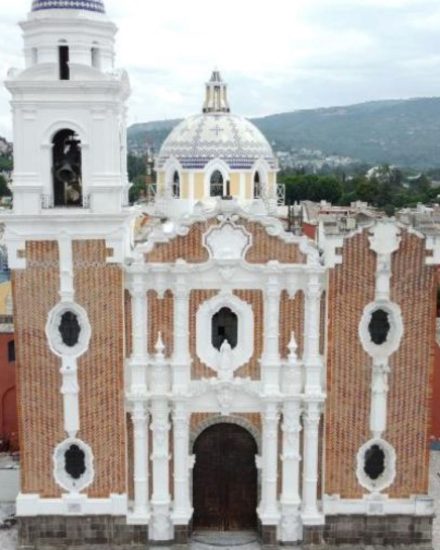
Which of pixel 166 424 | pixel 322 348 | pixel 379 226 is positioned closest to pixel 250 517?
pixel 166 424

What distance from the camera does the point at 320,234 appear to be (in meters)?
20.2

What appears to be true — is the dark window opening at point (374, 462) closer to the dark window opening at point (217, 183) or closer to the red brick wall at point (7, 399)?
the dark window opening at point (217, 183)

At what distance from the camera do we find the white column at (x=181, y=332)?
19.5 m

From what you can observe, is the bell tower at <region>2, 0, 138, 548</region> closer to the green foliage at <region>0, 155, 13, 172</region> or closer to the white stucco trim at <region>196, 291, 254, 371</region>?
the white stucco trim at <region>196, 291, 254, 371</region>

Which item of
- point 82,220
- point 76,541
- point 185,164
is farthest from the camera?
point 185,164

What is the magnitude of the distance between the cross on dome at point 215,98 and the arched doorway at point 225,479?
46.4 feet

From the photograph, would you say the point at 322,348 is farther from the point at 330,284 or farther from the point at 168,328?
the point at 168,328

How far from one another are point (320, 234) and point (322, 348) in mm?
3038

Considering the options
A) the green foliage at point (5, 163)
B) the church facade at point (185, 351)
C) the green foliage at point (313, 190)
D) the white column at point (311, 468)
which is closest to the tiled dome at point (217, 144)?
the church facade at point (185, 351)

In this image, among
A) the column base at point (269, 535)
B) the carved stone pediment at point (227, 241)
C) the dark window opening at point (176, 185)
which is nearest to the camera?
the carved stone pediment at point (227, 241)

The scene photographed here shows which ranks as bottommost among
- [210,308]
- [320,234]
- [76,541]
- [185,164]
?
[76,541]

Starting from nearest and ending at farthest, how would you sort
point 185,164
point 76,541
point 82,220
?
point 82,220
point 76,541
point 185,164

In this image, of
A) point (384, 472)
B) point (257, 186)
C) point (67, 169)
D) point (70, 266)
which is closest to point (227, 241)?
point (70, 266)

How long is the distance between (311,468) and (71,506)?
6.55 metres
